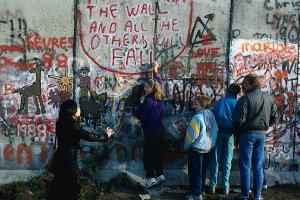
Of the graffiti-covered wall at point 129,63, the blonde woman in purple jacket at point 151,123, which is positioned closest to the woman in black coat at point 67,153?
the blonde woman in purple jacket at point 151,123

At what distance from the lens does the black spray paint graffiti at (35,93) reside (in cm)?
852

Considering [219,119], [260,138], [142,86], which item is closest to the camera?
[260,138]

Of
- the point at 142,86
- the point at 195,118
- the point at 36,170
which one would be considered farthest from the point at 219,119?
the point at 36,170

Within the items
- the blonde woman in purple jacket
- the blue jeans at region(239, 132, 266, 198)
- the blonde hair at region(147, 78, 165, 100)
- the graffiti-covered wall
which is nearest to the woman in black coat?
the blonde woman in purple jacket

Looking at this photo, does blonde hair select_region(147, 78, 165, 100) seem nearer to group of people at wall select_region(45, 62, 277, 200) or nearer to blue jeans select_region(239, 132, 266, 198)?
group of people at wall select_region(45, 62, 277, 200)

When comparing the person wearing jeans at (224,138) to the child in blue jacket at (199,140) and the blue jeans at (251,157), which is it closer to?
the child in blue jacket at (199,140)

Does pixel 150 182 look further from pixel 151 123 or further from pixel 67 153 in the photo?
pixel 67 153

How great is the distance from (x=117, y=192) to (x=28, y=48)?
9.20ft

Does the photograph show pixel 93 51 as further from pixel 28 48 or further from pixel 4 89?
pixel 4 89

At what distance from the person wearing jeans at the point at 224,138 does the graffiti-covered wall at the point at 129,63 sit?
72cm

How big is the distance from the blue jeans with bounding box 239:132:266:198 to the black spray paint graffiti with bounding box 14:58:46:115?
3.39 metres

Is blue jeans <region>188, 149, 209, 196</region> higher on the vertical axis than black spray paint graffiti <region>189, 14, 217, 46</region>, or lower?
lower

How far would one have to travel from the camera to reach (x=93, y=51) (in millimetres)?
8547

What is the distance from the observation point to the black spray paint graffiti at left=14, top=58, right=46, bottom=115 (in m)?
8.52
